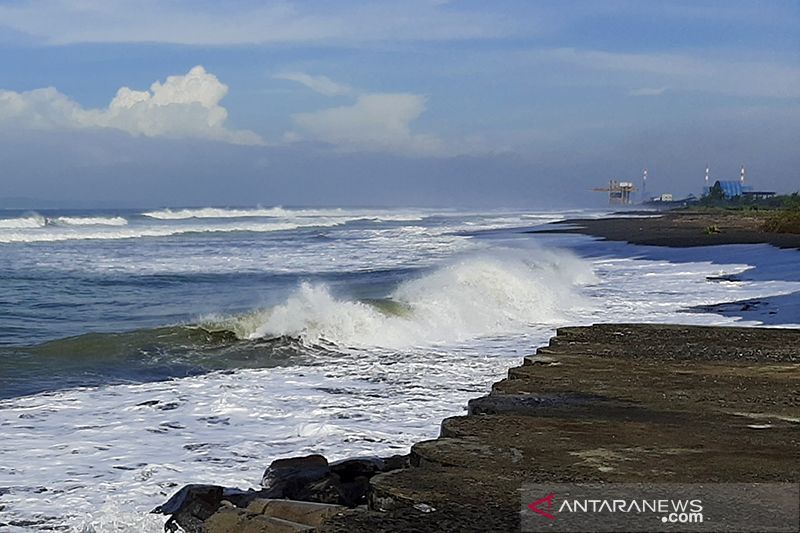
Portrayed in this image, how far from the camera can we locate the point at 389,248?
4347 centimetres

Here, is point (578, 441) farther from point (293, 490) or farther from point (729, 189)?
point (729, 189)

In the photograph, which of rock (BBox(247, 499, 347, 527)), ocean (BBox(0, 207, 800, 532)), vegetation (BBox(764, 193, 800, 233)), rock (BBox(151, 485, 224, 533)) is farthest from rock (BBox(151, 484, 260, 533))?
vegetation (BBox(764, 193, 800, 233))

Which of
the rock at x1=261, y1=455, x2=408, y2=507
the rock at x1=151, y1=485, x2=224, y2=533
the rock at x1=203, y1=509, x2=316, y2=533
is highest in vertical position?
the rock at x1=203, y1=509, x2=316, y2=533

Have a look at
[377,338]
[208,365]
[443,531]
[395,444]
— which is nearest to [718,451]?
[443,531]

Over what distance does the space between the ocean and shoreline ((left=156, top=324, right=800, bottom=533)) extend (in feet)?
5.04

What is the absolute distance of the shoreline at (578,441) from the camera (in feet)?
11.3

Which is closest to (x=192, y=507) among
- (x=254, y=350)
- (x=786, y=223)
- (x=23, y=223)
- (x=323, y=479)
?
(x=323, y=479)

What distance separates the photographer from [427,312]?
1700 cm

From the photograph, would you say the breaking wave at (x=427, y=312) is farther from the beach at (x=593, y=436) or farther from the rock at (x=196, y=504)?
the rock at (x=196, y=504)

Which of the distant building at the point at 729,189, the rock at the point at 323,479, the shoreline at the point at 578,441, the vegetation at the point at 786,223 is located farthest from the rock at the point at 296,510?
the distant building at the point at 729,189

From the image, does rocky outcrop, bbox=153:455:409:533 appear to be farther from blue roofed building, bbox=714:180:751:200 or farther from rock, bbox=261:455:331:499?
blue roofed building, bbox=714:180:751:200

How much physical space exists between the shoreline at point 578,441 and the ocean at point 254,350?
5.04ft

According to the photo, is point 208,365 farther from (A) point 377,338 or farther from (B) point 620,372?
(B) point 620,372

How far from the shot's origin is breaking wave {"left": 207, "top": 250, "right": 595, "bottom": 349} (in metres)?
15.3
